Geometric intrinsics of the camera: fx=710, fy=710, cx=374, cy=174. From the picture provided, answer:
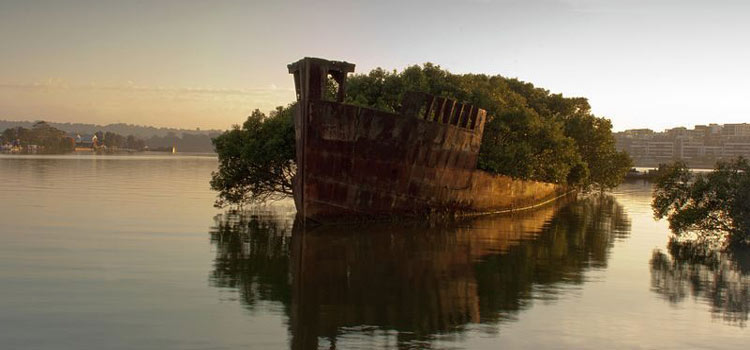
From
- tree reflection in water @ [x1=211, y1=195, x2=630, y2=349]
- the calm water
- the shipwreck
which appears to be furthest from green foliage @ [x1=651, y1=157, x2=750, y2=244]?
the shipwreck

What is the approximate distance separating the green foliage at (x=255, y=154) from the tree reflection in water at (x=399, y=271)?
3440 millimetres

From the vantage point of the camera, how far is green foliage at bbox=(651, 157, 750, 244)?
991 inches

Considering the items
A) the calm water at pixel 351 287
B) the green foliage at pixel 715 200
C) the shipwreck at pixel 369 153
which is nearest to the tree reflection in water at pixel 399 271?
the calm water at pixel 351 287

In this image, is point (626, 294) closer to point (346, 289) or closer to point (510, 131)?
point (346, 289)

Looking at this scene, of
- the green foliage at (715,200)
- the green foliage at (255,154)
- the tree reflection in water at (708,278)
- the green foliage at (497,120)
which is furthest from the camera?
the green foliage at (497,120)

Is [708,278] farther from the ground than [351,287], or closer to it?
closer to it

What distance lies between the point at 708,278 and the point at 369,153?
13.3 meters

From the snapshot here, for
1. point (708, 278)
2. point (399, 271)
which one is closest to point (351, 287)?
point (399, 271)

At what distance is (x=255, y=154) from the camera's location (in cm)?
3397

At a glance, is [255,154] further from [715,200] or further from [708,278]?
[708,278]

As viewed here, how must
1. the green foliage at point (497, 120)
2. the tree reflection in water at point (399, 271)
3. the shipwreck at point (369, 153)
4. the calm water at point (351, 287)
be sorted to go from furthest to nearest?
the green foliage at point (497, 120), the shipwreck at point (369, 153), the tree reflection in water at point (399, 271), the calm water at point (351, 287)

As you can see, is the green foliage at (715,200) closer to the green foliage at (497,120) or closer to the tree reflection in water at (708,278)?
the tree reflection in water at (708,278)

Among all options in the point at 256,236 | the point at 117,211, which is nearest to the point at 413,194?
the point at 256,236

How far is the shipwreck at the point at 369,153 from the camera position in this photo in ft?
89.3
